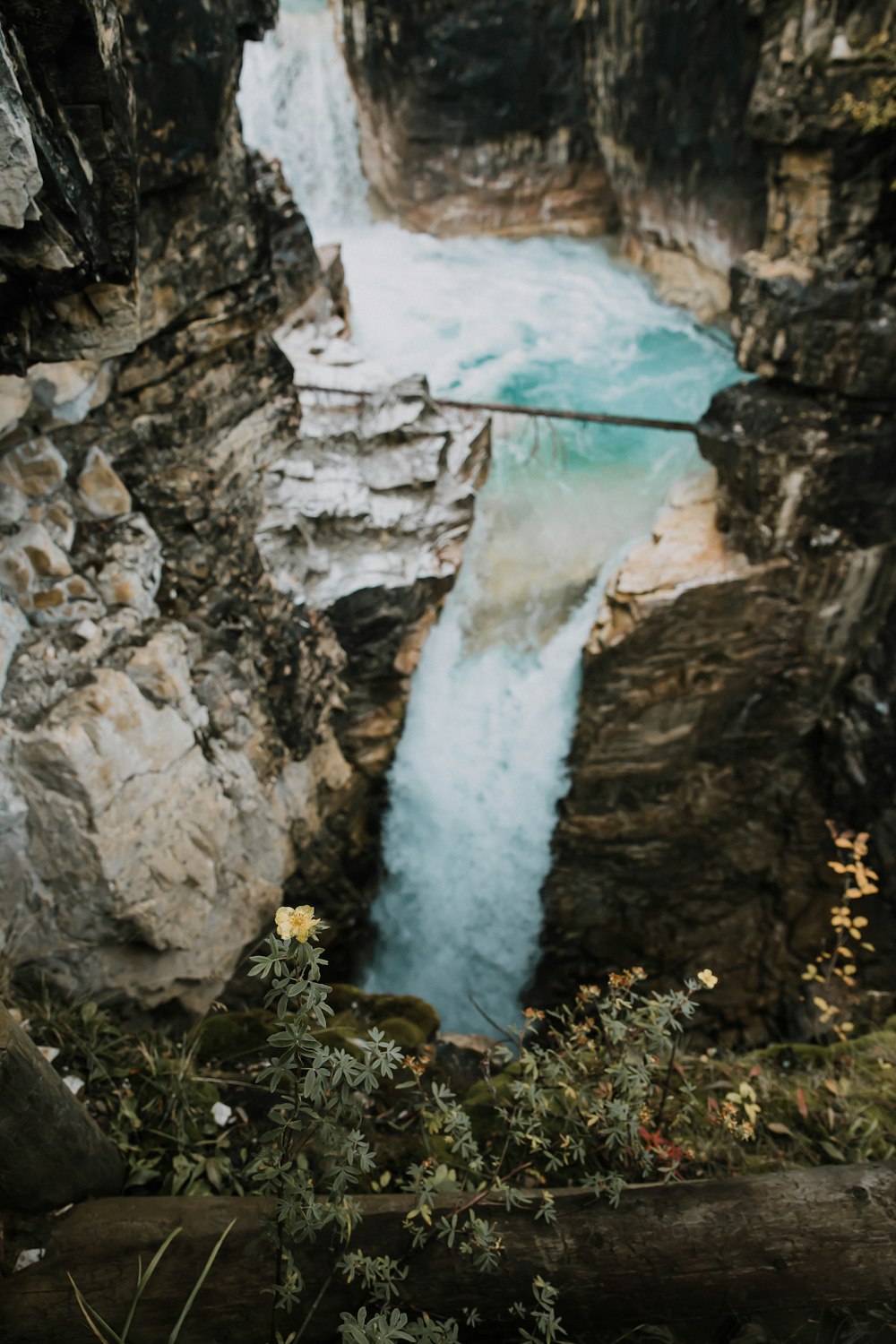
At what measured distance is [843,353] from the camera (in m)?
5.23

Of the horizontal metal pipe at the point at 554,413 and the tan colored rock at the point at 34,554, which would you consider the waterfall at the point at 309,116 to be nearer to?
the horizontal metal pipe at the point at 554,413

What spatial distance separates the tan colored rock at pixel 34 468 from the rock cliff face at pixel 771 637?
3678mm

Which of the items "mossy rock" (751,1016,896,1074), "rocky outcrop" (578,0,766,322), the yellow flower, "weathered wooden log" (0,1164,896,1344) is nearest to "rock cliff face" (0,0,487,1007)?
"weathered wooden log" (0,1164,896,1344)

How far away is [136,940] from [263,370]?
2960 mm

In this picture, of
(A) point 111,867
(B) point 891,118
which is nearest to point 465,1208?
(A) point 111,867

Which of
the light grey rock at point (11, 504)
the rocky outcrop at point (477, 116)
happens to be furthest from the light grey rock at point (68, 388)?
the rocky outcrop at point (477, 116)

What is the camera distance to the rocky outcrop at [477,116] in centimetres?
966

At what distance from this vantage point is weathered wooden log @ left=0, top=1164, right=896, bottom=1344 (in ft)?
6.23

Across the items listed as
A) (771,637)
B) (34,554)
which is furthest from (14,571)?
(771,637)

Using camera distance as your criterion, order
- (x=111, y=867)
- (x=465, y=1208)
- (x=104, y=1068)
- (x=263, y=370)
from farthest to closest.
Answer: (x=263, y=370) → (x=111, y=867) → (x=104, y=1068) → (x=465, y=1208)

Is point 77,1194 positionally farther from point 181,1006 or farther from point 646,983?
point 646,983

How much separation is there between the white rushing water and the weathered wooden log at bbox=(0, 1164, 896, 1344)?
3962 mm

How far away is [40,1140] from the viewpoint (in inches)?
76.0

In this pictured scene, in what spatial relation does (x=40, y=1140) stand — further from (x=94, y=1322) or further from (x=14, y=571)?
(x=14, y=571)
